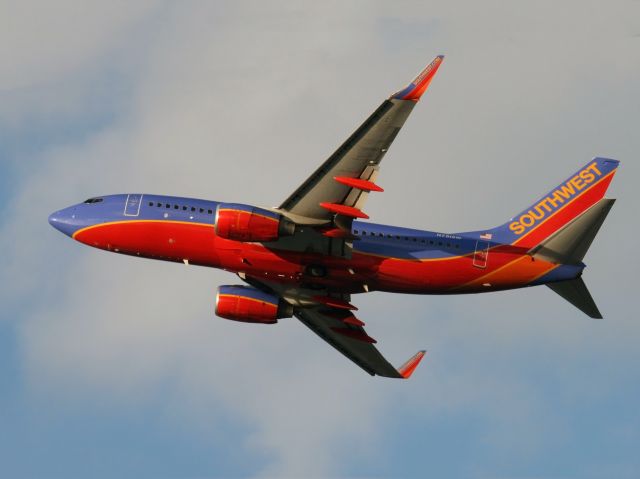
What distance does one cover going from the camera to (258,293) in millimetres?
69438

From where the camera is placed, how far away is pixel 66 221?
68.9 m

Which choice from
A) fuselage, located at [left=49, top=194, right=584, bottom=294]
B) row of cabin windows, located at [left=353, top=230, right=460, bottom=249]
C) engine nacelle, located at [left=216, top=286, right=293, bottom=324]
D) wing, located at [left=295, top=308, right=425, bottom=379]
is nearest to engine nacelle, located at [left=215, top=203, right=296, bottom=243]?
fuselage, located at [left=49, top=194, right=584, bottom=294]

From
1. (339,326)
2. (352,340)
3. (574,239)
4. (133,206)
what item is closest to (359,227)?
(339,326)

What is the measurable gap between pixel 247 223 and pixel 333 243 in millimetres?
5050

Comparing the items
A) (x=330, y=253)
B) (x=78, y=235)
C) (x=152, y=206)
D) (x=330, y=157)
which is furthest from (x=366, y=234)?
(x=78, y=235)

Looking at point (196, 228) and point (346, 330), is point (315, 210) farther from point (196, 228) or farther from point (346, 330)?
point (346, 330)

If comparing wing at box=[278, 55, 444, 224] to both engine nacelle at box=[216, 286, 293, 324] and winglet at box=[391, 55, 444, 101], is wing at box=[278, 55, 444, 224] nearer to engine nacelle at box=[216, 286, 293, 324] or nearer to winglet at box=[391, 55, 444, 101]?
winglet at box=[391, 55, 444, 101]

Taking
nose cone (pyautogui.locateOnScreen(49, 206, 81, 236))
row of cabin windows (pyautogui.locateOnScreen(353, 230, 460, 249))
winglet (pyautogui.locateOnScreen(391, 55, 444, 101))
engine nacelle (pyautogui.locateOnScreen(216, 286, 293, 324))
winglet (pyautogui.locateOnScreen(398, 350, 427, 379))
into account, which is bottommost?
winglet (pyautogui.locateOnScreen(398, 350, 427, 379))

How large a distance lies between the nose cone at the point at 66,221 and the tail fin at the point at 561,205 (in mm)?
24186

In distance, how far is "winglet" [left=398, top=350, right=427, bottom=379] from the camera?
242 feet

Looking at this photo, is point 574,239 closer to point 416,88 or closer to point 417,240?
point 417,240

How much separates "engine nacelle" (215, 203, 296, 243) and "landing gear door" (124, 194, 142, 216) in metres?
6.24

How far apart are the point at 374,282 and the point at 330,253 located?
3.34m

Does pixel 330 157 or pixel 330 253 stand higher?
pixel 330 157
